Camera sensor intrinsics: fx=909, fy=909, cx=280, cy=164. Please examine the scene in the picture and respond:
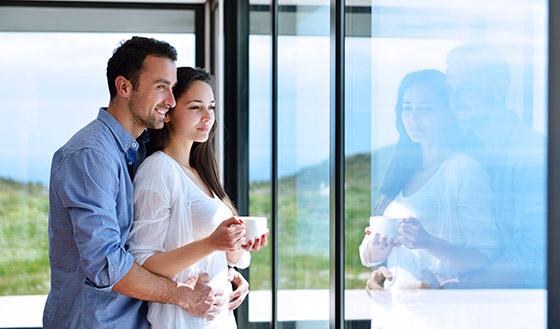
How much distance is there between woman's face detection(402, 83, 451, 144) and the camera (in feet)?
4.76

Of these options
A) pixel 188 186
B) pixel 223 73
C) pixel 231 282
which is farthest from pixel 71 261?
pixel 223 73

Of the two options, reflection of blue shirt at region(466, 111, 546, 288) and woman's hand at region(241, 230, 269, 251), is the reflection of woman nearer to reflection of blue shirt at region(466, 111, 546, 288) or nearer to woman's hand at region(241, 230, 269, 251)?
reflection of blue shirt at region(466, 111, 546, 288)

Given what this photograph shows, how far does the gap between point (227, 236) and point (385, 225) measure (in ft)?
1.32

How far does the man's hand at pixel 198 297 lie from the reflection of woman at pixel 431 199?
47 cm

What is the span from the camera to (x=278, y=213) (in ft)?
10.2

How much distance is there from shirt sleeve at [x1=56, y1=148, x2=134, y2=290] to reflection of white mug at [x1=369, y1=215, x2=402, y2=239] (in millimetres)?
540

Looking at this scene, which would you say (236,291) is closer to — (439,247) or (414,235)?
(414,235)

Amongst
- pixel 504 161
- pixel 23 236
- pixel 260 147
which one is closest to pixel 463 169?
pixel 504 161

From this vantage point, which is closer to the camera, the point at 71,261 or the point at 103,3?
the point at 71,261

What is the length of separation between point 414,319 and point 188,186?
0.77 metres

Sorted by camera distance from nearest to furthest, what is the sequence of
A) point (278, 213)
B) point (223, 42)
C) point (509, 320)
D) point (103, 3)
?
1. point (509, 320)
2. point (278, 213)
3. point (223, 42)
4. point (103, 3)

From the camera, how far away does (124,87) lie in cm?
210

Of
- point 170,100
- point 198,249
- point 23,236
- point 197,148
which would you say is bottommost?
point 23,236

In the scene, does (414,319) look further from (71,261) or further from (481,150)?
(71,261)
